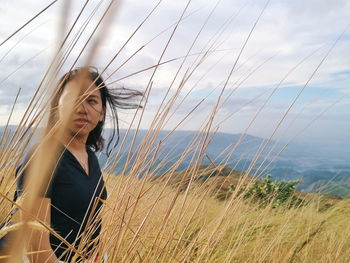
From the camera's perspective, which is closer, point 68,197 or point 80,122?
point 68,197

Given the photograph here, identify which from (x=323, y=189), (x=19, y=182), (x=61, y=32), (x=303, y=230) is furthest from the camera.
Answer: (x=323, y=189)

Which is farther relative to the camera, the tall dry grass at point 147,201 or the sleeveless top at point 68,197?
the sleeveless top at point 68,197

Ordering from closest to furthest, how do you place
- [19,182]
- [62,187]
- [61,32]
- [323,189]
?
[61,32], [19,182], [62,187], [323,189]

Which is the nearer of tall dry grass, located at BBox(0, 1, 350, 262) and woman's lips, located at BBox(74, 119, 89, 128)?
tall dry grass, located at BBox(0, 1, 350, 262)

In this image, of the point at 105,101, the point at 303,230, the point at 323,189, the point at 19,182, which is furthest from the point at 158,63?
the point at 323,189

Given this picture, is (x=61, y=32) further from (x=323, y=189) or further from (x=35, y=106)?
(x=323, y=189)

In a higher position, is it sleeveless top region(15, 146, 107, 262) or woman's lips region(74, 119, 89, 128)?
woman's lips region(74, 119, 89, 128)

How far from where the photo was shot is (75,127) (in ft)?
5.90

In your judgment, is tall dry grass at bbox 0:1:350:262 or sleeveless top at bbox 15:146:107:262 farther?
sleeveless top at bbox 15:146:107:262

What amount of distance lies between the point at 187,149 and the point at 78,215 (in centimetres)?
79

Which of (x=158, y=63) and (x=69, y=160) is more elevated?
(x=158, y=63)

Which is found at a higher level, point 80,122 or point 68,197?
point 80,122

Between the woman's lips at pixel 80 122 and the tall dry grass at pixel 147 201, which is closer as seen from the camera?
the tall dry grass at pixel 147 201

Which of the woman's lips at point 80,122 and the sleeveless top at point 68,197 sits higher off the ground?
the woman's lips at point 80,122
